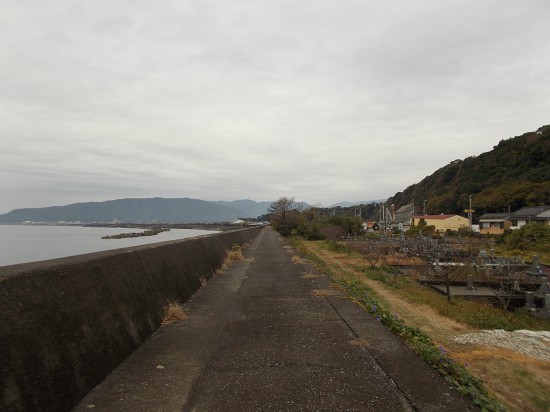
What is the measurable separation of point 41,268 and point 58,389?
1.05m

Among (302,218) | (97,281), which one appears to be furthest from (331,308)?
(302,218)

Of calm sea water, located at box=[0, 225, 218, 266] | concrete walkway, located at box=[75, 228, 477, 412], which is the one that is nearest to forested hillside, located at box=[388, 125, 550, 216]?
calm sea water, located at box=[0, 225, 218, 266]

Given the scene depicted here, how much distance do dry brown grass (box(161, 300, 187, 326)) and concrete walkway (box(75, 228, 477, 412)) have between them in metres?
0.15

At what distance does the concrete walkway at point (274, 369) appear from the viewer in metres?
3.03

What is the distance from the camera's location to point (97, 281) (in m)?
3.83

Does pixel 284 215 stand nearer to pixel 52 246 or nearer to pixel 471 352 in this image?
pixel 52 246

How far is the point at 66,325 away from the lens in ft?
9.98

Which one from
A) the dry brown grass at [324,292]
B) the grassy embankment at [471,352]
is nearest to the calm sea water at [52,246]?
the dry brown grass at [324,292]

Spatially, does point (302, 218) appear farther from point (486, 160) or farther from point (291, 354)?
point (486, 160)

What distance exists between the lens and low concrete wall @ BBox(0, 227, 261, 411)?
2.49 metres

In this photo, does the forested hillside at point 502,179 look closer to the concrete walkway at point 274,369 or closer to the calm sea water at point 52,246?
the calm sea water at point 52,246

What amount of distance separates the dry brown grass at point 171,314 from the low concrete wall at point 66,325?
0.28m

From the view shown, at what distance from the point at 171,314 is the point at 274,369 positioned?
7.89ft

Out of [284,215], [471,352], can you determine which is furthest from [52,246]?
[471,352]
